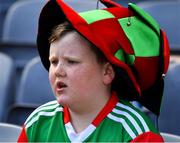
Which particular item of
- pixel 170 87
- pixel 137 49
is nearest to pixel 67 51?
pixel 137 49

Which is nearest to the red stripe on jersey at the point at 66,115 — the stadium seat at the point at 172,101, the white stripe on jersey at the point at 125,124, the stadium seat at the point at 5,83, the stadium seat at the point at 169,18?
the white stripe on jersey at the point at 125,124

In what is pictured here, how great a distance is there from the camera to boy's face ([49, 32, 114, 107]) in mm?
1578

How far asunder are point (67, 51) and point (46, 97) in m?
0.96

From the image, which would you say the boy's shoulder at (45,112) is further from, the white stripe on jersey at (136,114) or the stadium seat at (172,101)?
the stadium seat at (172,101)

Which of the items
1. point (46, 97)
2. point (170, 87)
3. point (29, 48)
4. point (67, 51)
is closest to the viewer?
point (67, 51)

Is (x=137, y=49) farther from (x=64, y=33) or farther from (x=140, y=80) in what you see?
(x=64, y=33)

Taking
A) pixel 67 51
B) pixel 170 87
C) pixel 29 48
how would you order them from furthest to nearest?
pixel 29 48, pixel 170 87, pixel 67 51

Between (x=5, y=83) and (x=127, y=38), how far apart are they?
3.64 feet

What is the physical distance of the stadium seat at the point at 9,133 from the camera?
1973mm

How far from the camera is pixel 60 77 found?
5.19 ft

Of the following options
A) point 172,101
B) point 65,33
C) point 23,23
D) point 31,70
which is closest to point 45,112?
point 65,33

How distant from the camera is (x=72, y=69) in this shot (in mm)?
1575

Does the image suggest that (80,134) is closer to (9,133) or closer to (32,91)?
(9,133)

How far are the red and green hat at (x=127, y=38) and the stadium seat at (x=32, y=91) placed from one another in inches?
32.5
